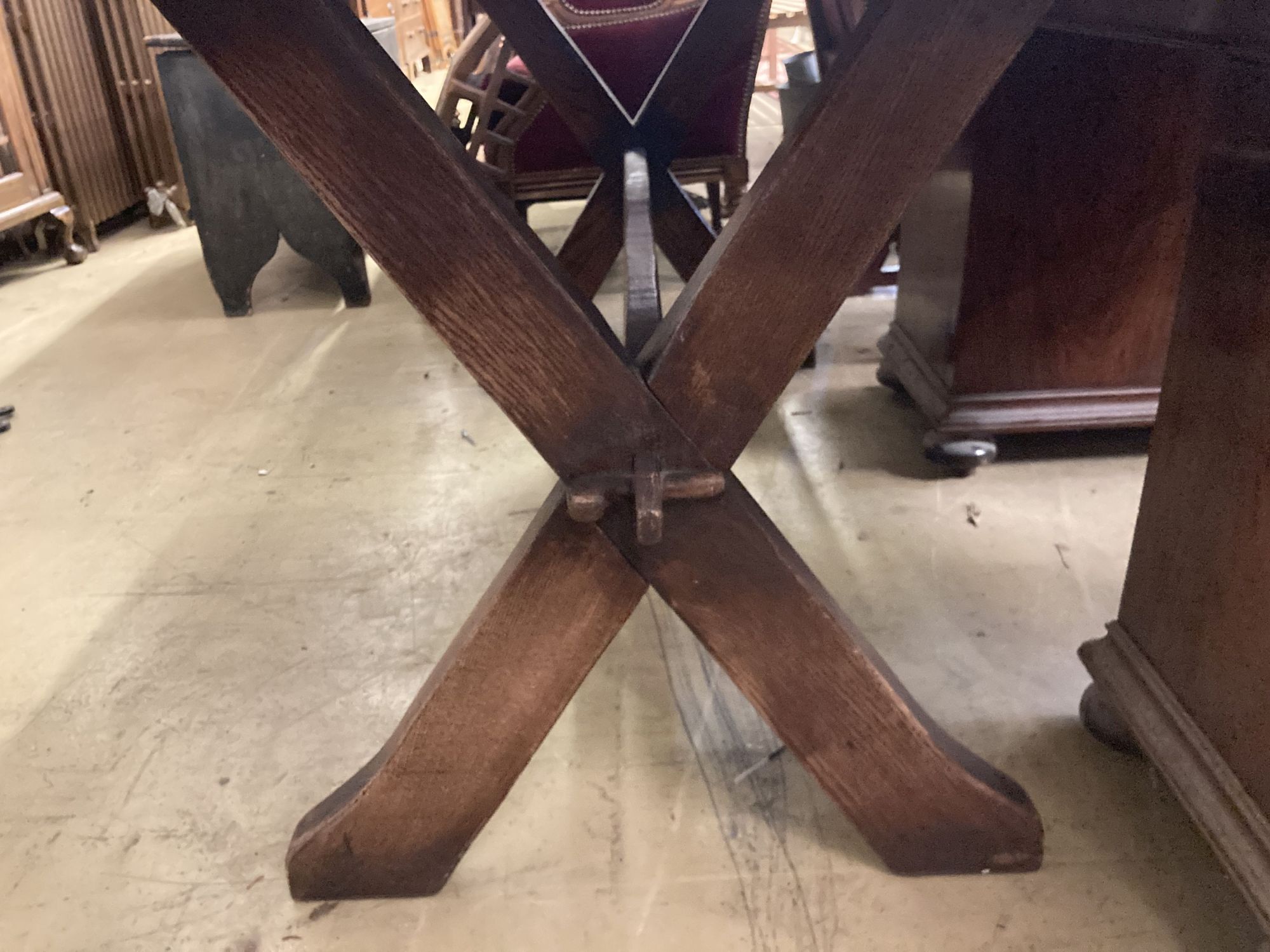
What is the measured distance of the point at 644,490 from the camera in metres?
0.60

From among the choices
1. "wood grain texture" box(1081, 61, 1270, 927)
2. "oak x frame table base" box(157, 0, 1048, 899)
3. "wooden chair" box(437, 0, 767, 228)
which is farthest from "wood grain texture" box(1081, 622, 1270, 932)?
"wooden chair" box(437, 0, 767, 228)

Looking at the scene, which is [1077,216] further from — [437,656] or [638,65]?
[638,65]

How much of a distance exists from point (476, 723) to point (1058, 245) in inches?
37.8

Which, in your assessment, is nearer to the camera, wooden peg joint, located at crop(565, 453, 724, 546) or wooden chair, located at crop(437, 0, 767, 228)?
wooden peg joint, located at crop(565, 453, 724, 546)

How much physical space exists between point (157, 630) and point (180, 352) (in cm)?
102

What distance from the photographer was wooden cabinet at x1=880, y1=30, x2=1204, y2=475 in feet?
3.68

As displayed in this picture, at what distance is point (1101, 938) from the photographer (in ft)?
2.24

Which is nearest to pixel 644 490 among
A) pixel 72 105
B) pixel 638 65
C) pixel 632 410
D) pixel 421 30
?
pixel 632 410

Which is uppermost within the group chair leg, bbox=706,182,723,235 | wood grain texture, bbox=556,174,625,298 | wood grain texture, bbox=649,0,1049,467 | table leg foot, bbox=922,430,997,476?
wood grain texture, bbox=649,0,1049,467

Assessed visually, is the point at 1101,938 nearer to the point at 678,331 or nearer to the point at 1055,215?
the point at 678,331

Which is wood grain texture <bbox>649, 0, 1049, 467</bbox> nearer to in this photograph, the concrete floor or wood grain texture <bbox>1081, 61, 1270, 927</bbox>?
wood grain texture <bbox>1081, 61, 1270, 927</bbox>

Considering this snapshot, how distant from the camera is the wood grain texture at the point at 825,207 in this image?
0.52 meters

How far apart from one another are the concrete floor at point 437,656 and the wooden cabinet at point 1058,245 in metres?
0.10

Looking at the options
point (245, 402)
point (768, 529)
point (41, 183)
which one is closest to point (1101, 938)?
point (768, 529)
